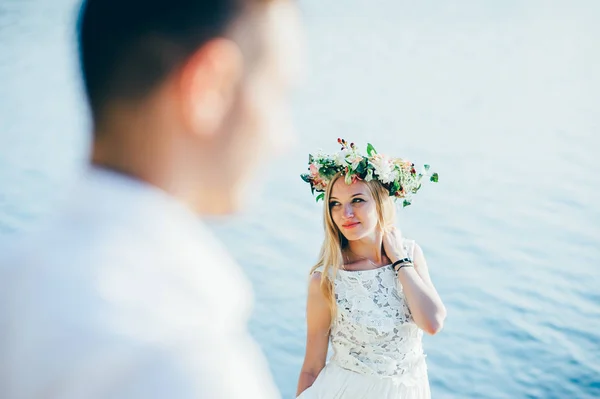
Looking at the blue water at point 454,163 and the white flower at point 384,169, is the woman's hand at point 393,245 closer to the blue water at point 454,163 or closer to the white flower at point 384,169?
the white flower at point 384,169

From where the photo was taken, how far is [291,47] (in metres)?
0.70

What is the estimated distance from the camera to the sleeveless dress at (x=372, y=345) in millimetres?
3016

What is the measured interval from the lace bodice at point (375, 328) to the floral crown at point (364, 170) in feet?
1.19

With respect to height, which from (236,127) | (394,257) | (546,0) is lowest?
(394,257)

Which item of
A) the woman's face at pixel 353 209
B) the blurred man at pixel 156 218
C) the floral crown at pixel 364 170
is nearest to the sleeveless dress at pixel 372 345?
the woman's face at pixel 353 209

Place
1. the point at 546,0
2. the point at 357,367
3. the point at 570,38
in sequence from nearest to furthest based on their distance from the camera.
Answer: the point at 357,367 < the point at 570,38 < the point at 546,0

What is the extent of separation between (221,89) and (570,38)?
14.7m

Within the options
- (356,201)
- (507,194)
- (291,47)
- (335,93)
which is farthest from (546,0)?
(291,47)

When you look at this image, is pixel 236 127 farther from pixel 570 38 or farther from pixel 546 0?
pixel 546 0

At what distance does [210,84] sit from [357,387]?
2557mm

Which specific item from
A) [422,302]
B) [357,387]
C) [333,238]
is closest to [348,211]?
[333,238]

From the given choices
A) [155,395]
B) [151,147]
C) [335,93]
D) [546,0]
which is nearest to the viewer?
[155,395]

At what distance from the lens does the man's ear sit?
2.10ft

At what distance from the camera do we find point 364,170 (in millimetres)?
3129
